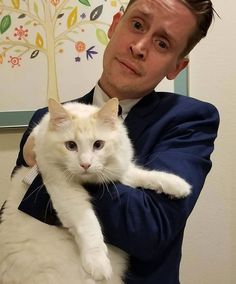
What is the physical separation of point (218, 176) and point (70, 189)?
1044mm

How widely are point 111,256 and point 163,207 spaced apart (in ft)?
0.63

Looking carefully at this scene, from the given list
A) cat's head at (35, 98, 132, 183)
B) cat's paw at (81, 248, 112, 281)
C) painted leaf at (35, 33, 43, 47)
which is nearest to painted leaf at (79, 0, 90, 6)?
painted leaf at (35, 33, 43, 47)

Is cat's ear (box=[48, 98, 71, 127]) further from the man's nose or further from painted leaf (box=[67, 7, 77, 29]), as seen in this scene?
painted leaf (box=[67, 7, 77, 29])

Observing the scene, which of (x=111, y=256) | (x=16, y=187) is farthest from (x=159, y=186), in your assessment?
(x=16, y=187)

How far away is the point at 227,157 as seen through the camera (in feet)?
5.82

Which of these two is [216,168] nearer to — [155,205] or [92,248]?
[155,205]

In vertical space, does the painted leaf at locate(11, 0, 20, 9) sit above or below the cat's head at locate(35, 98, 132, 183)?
above

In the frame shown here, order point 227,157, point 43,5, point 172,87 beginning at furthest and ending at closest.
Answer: point 227,157, point 172,87, point 43,5

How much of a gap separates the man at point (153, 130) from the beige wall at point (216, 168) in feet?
1.55

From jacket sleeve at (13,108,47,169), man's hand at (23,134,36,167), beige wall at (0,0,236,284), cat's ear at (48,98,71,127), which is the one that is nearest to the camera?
cat's ear at (48,98,71,127)

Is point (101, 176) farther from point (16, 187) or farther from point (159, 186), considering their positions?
point (16, 187)

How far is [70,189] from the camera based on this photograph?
92 cm

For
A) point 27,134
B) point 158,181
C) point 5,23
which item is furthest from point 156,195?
point 5,23

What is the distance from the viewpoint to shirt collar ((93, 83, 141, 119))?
118 cm
